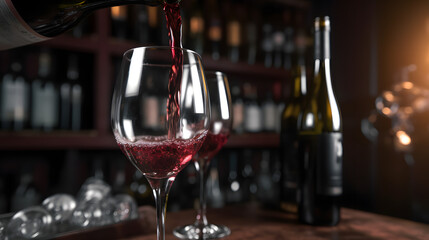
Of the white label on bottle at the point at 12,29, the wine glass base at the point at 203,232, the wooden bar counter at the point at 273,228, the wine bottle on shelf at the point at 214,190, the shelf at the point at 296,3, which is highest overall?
the shelf at the point at 296,3

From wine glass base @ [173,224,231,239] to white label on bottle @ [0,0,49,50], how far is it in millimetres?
385

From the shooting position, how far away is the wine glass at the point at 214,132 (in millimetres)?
Result: 583

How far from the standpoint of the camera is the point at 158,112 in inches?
15.1

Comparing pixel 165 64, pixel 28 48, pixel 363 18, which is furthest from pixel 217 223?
pixel 363 18

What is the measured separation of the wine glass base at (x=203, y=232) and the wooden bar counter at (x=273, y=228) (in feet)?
0.05

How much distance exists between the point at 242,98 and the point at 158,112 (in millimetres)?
1551

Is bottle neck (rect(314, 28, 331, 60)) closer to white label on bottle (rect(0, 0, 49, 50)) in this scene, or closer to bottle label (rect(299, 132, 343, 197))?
bottle label (rect(299, 132, 343, 197))

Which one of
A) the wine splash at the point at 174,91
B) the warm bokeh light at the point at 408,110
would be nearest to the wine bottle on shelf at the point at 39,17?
the wine splash at the point at 174,91

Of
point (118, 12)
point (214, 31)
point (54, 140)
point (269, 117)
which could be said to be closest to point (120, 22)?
point (118, 12)

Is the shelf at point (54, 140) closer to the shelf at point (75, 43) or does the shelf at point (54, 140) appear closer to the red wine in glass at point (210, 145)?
the shelf at point (75, 43)

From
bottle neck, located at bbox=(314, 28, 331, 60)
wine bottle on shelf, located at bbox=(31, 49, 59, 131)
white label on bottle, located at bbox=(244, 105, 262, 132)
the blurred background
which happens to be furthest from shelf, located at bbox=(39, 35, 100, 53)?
bottle neck, located at bbox=(314, 28, 331, 60)

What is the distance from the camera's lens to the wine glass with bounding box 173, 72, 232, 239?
1.91ft

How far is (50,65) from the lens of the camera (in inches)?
55.4

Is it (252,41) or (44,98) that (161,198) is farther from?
(252,41)
